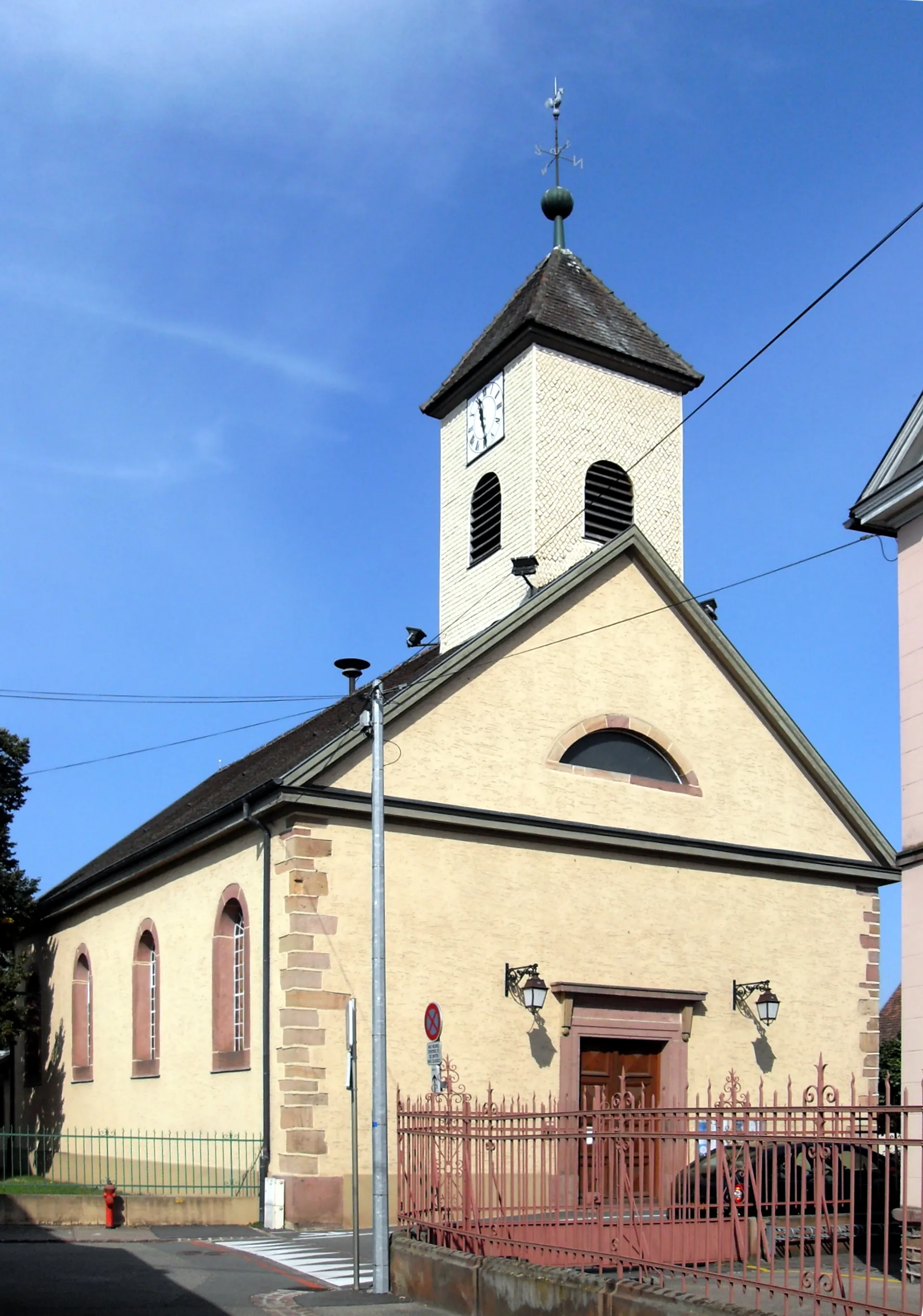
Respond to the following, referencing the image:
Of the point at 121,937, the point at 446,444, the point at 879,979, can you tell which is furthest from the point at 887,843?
the point at 121,937

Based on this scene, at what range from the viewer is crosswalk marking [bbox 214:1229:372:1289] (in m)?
14.8

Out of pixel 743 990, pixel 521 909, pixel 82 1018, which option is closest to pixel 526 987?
pixel 521 909

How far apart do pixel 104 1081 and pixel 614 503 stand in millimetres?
13622

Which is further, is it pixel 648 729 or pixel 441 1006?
pixel 648 729

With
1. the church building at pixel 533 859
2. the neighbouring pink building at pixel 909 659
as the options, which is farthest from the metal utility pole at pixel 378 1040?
the neighbouring pink building at pixel 909 659

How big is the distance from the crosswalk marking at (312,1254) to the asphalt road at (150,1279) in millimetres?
144

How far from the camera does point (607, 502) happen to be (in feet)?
85.4

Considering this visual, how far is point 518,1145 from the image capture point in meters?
12.7

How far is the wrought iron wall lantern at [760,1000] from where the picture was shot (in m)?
22.4

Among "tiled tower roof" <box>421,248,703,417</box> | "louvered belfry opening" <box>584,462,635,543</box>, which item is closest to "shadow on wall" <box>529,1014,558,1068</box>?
"louvered belfry opening" <box>584,462,635,543</box>

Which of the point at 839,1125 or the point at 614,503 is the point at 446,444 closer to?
the point at 614,503

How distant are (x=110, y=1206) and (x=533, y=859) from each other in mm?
7170

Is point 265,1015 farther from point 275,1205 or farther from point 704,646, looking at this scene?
point 704,646

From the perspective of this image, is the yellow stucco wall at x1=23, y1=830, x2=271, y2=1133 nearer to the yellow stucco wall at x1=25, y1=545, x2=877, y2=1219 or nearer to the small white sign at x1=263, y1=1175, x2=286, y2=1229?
the yellow stucco wall at x1=25, y1=545, x2=877, y2=1219
